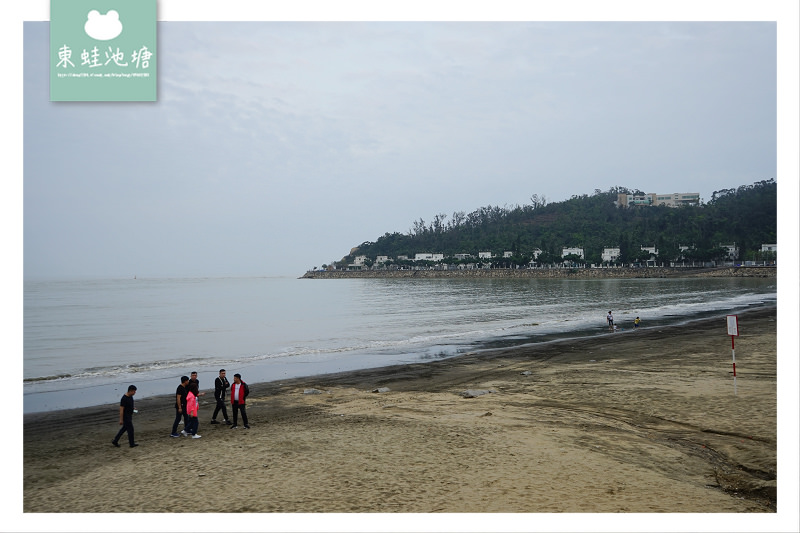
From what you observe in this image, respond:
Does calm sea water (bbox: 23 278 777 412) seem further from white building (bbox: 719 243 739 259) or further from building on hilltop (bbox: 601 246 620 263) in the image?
building on hilltop (bbox: 601 246 620 263)

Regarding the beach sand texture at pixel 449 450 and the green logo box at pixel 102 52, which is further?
the beach sand texture at pixel 449 450

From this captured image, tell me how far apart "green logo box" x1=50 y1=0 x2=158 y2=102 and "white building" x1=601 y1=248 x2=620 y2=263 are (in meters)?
195

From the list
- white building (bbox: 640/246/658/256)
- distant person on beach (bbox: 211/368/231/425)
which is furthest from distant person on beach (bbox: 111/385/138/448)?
white building (bbox: 640/246/658/256)

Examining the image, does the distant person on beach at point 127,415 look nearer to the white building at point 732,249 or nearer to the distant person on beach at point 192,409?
the distant person on beach at point 192,409

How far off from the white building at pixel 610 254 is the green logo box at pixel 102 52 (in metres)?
195

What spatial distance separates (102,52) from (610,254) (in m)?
199

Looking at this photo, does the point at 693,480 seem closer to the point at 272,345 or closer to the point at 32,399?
the point at 32,399

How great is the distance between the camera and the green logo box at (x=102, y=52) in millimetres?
7141

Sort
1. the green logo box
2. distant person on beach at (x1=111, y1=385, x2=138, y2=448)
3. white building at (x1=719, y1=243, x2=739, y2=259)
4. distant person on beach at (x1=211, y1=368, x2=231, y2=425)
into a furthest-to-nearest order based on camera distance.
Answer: white building at (x1=719, y1=243, x2=739, y2=259) → distant person on beach at (x1=211, y1=368, x2=231, y2=425) → distant person on beach at (x1=111, y1=385, x2=138, y2=448) → the green logo box

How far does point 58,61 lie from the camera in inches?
283

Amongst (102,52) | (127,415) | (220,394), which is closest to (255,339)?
(220,394)

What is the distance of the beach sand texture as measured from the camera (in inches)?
339

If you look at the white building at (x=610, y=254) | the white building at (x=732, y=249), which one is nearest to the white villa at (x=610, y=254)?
the white building at (x=610, y=254)

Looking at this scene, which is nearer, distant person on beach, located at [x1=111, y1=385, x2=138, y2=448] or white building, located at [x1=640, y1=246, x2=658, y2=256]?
distant person on beach, located at [x1=111, y1=385, x2=138, y2=448]
